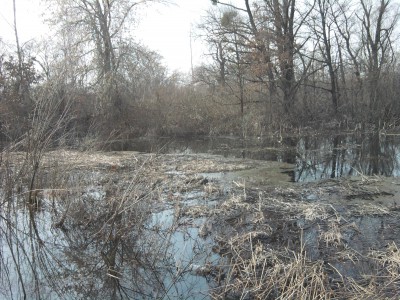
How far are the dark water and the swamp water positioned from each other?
2.09 metres

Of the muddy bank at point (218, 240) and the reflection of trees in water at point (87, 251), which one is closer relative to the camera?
the muddy bank at point (218, 240)

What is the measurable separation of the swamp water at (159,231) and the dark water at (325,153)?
6.87 feet

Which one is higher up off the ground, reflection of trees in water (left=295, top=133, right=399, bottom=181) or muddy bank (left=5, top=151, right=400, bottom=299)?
reflection of trees in water (left=295, top=133, right=399, bottom=181)

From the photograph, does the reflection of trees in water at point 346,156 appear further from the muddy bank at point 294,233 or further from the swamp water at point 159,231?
the swamp water at point 159,231

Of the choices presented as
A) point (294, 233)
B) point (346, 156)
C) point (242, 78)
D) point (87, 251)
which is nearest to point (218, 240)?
point (294, 233)

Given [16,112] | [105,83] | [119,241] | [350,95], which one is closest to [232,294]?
[119,241]

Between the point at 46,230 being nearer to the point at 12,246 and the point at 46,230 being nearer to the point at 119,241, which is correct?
the point at 12,246

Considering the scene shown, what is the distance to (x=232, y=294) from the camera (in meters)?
3.72

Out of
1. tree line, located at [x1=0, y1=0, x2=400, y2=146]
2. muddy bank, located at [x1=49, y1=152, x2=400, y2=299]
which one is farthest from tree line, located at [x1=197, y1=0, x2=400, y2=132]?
muddy bank, located at [x1=49, y1=152, x2=400, y2=299]

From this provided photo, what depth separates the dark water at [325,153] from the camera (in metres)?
10.6

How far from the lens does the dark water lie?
10.6 meters

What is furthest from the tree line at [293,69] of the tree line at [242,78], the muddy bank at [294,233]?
the muddy bank at [294,233]

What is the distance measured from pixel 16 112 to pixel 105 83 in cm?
525

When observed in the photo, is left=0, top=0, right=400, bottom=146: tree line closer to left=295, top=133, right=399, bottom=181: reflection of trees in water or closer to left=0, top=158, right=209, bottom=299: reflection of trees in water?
left=295, top=133, right=399, bottom=181: reflection of trees in water
